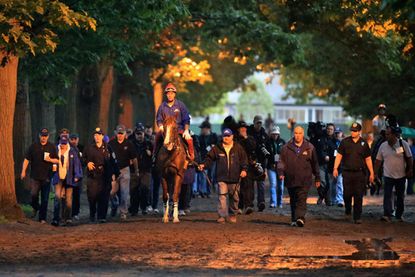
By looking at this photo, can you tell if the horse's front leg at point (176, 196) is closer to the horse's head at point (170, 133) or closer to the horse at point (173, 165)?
the horse at point (173, 165)

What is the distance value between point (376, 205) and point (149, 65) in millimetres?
16822

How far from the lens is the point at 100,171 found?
2377 cm

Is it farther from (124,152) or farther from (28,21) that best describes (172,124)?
(28,21)

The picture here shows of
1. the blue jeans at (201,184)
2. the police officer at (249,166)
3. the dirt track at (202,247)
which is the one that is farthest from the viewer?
the blue jeans at (201,184)

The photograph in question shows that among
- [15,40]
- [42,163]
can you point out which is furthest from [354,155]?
[15,40]

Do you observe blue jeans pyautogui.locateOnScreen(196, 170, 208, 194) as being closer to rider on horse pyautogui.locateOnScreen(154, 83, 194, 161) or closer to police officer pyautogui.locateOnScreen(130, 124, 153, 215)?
police officer pyautogui.locateOnScreen(130, 124, 153, 215)

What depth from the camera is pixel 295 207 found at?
2189 cm

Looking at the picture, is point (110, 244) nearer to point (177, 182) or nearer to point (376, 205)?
point (177, 182)

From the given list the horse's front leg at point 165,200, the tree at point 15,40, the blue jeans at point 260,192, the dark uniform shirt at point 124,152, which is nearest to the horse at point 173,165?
the horse's front leg at point 165,200

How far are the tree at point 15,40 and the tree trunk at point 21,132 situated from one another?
14.5 feet

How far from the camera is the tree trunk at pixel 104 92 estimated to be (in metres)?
38.8

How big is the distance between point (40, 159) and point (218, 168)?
3546 millimetres

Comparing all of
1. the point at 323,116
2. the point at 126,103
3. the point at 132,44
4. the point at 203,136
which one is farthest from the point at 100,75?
the point at 323,116

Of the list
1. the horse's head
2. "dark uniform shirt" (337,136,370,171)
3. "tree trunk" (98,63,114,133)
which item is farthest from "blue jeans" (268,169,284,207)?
"tree trunk" (98,63,114,133)
